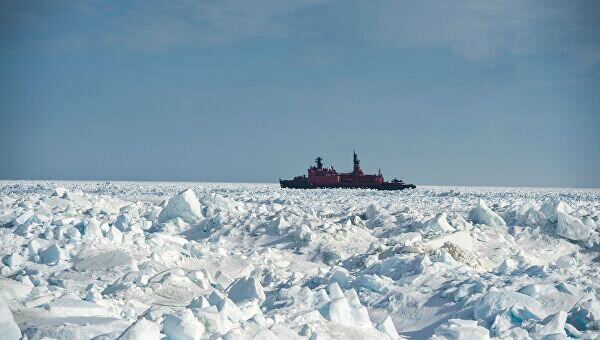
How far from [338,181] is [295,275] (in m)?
33.8

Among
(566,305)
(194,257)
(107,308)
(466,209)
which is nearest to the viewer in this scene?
(107,308)

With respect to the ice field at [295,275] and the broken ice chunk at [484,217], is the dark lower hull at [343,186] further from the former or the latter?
the broken ice chunk at [484,217]

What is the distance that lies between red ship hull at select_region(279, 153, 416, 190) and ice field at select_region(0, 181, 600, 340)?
25.8 meters

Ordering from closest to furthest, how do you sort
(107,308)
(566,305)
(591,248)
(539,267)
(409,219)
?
(107,308) < (566,305) < (539,267) < (591,248) < (409,219)

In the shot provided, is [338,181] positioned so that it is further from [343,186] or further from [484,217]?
[484,217]

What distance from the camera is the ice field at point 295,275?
481cm

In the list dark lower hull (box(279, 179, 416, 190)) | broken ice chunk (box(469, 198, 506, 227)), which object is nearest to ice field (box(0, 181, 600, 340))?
broken ice chunk (box(469, 198, 506, 227))

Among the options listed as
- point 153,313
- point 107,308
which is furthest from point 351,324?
point 107,308

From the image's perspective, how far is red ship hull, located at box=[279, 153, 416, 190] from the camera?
1592 inches

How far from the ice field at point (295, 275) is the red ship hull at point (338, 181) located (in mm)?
25795

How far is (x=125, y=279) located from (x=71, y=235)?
320 centimetres

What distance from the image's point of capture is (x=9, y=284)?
5.48 meters

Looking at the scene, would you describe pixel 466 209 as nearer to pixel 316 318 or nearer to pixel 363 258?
pixel 363 258

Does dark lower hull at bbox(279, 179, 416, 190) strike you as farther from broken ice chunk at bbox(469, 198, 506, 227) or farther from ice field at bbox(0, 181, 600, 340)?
broken ice chunk at bbox(469, 198, 506, 227)
